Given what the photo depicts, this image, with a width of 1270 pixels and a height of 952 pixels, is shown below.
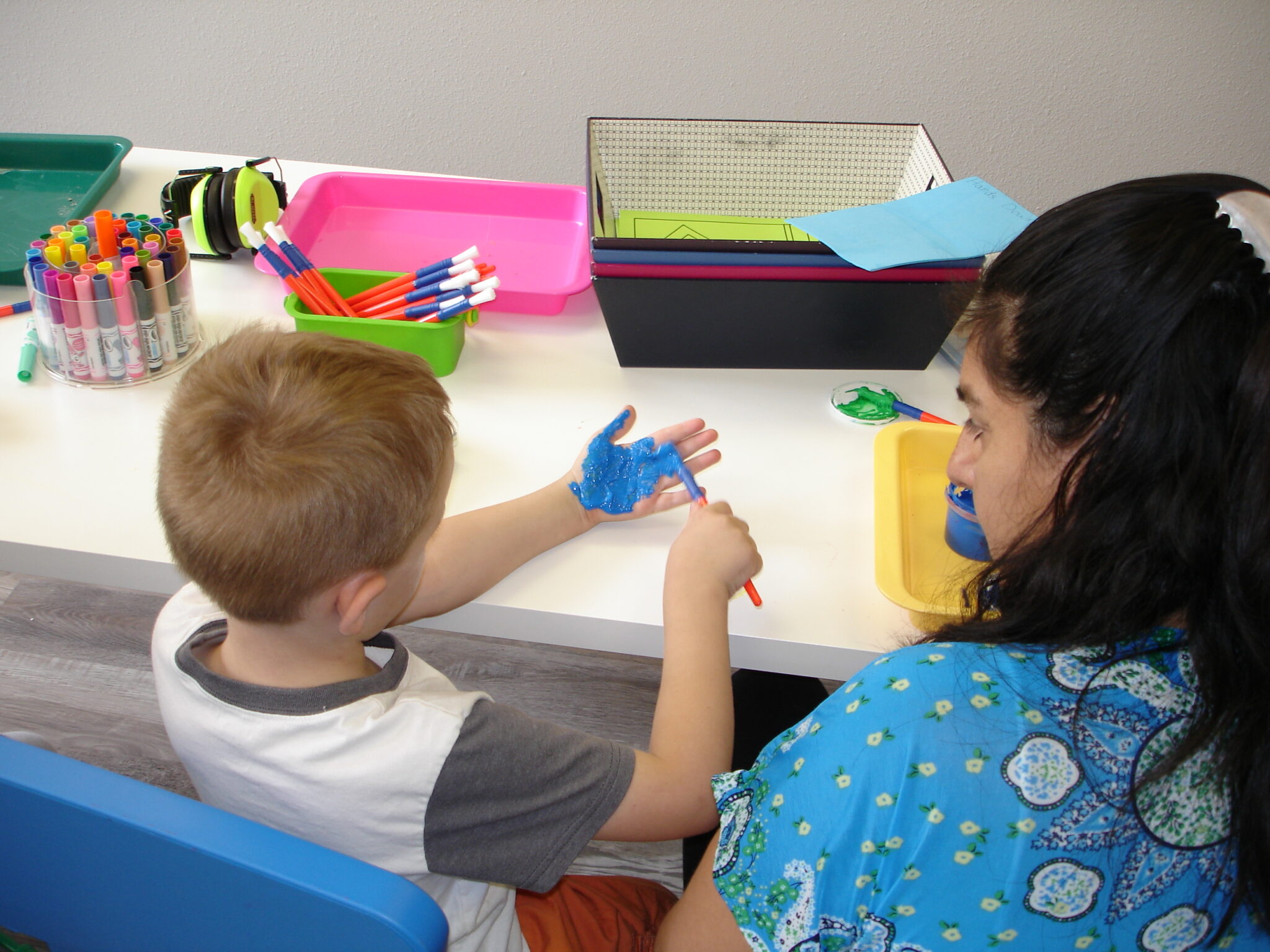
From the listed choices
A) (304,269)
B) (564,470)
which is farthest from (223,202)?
(564,470)

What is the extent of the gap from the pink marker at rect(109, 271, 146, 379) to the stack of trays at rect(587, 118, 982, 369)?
0.48m

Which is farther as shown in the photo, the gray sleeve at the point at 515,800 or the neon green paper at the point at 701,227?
the neon green paper at the point at 701,227

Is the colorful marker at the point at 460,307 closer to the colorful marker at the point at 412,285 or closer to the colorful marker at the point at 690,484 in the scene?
the colorful marker at the point at 412,285

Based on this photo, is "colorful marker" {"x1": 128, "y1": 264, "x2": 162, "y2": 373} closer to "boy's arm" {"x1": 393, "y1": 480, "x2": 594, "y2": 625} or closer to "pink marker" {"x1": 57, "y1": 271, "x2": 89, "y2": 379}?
"pink marker" {"x1": 57, "y1": 271, "x2": 89, "y2": 379}

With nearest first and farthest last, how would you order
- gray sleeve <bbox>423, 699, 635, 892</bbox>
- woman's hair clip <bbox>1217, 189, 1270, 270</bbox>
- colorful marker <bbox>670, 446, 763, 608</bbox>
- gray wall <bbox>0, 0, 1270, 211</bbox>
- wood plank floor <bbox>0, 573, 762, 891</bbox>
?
woman's hair clip <bbox>1217, 189, 1270, 270</bbox> < gray sleeve <bbox>423, 699, 635, 892</bbox> < colorful marker <bbox>670, 446, 763, 608</bbox> < wood plank floor <bbox>0, 573, 762, 891</bbox> < gray wall <bbox>0, 0, 1270, 211</bbox>

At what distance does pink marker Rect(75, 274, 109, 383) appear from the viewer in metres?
1.00

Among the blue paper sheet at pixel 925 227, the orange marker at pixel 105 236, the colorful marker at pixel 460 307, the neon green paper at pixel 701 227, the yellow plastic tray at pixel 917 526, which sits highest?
the blue paper sheet at pixel 925 227

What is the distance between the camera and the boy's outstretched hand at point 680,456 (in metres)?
0.94

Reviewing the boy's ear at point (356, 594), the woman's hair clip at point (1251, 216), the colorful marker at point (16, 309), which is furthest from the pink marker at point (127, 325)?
the woman's hair clip at point (1251, 216)

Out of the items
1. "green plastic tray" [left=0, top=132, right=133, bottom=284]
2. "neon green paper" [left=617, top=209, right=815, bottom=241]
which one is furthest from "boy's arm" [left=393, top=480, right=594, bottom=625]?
"green plastic tray" [left=0, top=132, right=133, bottom=284]

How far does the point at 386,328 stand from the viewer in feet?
3.41

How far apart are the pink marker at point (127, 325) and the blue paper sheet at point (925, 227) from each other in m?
0.71

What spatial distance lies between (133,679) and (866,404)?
4.07 feet

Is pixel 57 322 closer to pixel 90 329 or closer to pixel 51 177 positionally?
pixel 90 329
